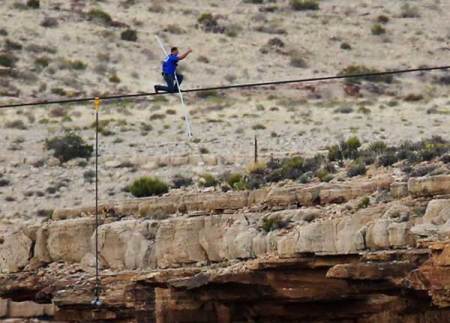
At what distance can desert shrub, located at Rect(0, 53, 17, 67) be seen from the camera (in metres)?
65.9

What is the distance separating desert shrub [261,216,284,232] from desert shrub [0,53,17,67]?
3761 centimetres

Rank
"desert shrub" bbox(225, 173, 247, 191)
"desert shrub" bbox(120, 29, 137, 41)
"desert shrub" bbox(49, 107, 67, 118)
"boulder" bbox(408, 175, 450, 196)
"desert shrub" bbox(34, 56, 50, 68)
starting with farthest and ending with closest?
1. "desert shrub" bbox(120, 29, 137, 41)
2. "desert shrub" bbox(34, 56, 50, 68)
3. "desert shrub" bbox(49, 107, 67, 118)
4. "desert shrub" bbox(225, 173, 247, 191)
5. "boulder" bbox(408, 175, 450, 196)

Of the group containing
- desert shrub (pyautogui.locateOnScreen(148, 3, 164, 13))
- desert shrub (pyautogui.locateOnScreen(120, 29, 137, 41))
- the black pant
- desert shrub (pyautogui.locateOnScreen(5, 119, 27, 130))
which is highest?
the black pant

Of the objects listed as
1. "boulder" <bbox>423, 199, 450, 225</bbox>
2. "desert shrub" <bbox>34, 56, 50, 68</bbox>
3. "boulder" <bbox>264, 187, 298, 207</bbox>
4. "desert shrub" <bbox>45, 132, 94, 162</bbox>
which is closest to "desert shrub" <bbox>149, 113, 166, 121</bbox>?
"desert shrub" <bbox>45, 132, 94, 162</bbox>

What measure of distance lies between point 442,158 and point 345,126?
24489mm

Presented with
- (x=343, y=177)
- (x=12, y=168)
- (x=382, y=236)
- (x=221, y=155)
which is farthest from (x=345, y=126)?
(x=382, y=236)

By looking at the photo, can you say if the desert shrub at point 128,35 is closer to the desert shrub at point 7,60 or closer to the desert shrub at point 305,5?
the desert shrub at point 7,60

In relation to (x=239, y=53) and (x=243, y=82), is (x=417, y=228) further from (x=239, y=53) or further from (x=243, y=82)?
(x=239, y=53)

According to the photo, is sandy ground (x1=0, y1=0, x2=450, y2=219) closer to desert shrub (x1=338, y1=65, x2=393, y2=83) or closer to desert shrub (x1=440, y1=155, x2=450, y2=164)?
desert shrub (x1=338, y1=65, x2=393, y2=83)

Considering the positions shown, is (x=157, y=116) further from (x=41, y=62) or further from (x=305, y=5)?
(x=305, y=5)

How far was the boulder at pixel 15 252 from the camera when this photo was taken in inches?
1346

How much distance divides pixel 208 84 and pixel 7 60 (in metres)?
7.50

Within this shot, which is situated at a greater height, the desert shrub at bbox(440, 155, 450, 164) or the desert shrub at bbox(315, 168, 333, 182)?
the desert shrub at bbox(440, 155, 450, 164)

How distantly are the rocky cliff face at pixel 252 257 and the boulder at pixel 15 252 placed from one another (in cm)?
3
